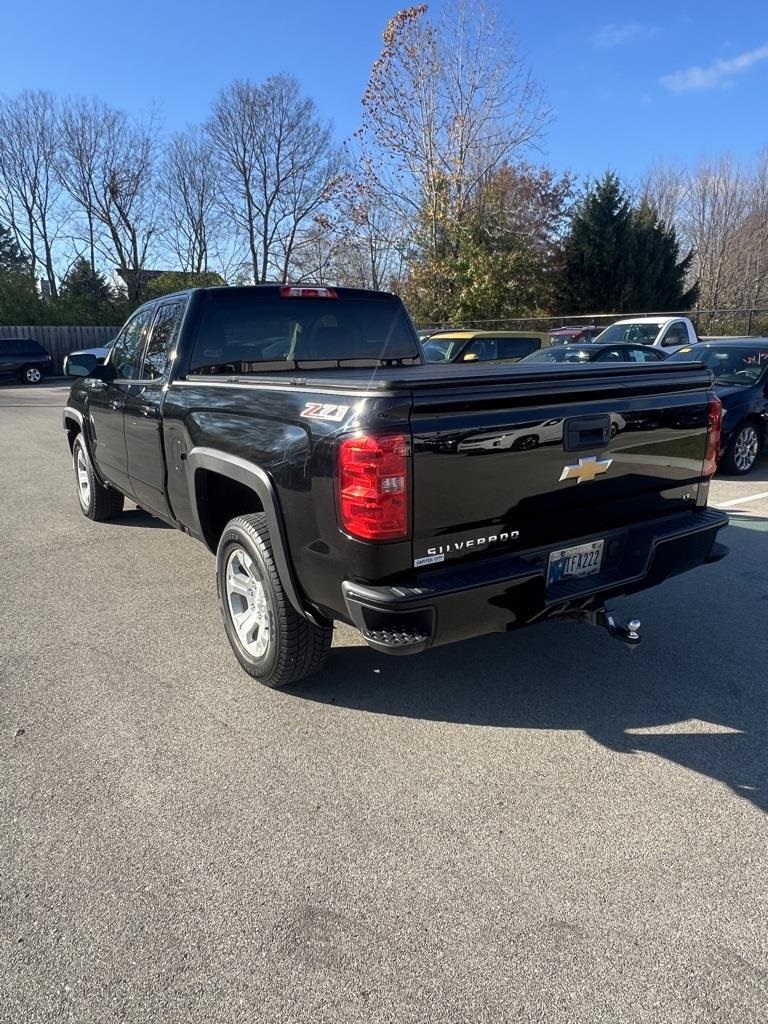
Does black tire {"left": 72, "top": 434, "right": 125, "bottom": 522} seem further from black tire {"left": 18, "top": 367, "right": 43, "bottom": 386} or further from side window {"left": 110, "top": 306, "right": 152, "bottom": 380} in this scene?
black tire {"left": 18, "top": 367, "right": 43, "bottom": 386}

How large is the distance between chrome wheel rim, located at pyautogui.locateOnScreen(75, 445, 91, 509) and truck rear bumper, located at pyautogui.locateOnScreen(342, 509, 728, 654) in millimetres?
4954

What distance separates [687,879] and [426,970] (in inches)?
38.4

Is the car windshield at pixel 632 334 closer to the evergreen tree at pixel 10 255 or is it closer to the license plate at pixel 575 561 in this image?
the license plate at pixel 575 561

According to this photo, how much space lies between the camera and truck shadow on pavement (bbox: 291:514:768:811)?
319 cm

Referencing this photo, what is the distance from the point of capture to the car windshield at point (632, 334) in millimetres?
15156

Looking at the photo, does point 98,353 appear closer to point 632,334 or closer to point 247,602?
point 632,334

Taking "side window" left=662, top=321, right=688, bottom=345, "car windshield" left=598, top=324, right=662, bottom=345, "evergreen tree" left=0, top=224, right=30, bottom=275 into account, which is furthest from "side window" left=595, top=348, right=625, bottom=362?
"evergreen tree" left=0, top=224, right=30, bottom=275

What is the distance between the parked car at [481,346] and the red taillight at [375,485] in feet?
35.2

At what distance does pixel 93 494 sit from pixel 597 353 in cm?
793

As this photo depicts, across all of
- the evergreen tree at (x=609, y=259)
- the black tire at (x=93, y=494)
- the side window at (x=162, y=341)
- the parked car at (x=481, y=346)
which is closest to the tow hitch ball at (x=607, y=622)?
the side window at (x=162, y=341)

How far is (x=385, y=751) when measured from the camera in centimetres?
316

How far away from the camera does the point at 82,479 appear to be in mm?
7113

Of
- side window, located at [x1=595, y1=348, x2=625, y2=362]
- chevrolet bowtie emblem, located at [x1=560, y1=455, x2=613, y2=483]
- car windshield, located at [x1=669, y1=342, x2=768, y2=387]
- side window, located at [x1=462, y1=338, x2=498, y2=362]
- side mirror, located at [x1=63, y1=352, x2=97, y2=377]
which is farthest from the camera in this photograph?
side window, located at [x1=462, y1=338, x2=498, y2=362]

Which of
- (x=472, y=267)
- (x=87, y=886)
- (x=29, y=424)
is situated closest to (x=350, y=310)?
(x=87, y=886)
